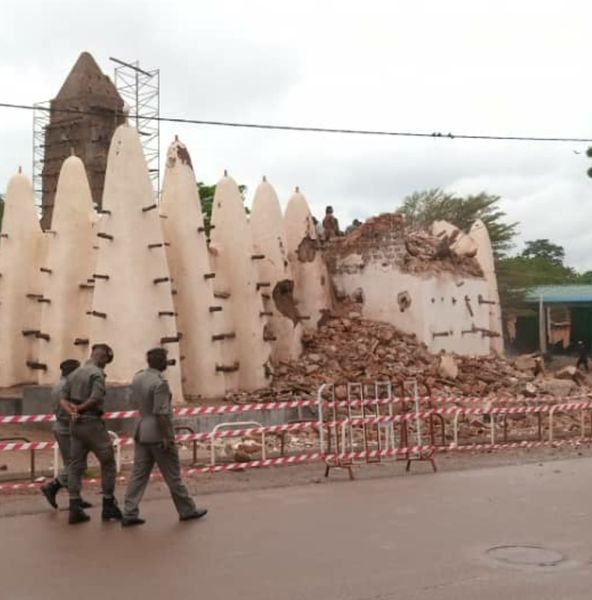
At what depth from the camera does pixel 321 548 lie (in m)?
7.78

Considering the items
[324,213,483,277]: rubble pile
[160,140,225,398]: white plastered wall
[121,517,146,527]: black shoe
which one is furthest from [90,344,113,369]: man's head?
[324,213,483,277]: rubble pile

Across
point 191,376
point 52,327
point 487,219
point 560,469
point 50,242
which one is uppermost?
point 487,219

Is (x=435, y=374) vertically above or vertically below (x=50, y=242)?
below

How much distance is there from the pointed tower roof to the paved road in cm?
2555

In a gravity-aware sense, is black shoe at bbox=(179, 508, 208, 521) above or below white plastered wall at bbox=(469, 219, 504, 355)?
below

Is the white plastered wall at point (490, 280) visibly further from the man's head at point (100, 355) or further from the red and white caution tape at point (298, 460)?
the man's head at point (100, 355)

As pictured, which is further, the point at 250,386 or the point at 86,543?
the point at 250,386

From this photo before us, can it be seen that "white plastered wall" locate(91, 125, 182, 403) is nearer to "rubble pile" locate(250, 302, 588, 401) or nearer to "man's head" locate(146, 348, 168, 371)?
"rubble pile" locate(250, 302, 588, 401)

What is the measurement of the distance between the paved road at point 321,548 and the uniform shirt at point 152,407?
940 mm

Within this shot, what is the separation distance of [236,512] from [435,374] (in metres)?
16.2

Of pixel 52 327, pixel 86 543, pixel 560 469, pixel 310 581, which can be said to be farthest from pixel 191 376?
pixel 310 581

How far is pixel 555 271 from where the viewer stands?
68.5 metres

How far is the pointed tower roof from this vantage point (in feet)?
109

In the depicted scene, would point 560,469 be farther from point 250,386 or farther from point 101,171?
point 101,171
